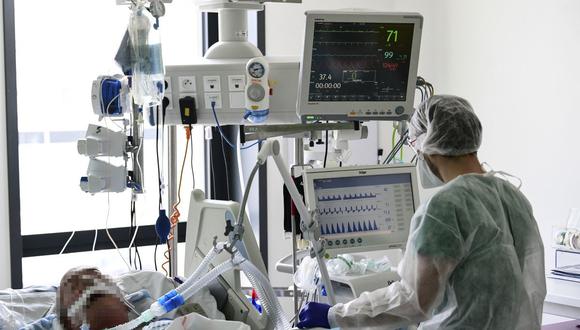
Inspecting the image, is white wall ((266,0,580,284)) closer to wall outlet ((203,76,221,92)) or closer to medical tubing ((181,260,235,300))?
wall outlet ((203,76,221,92))

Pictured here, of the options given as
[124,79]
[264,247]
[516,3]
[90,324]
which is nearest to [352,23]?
[124,79]

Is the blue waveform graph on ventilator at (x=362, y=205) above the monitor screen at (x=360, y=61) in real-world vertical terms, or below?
below

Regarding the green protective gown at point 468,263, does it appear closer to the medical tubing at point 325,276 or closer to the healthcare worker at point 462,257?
the healthcare worker at point 462,257

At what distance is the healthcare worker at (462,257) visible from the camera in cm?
208

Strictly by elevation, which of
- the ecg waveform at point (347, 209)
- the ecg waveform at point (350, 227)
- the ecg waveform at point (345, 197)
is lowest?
the ecg waveform at point (350, 227)

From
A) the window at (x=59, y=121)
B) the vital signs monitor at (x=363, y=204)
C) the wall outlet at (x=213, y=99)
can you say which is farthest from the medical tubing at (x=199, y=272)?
the window at (x=59, y=121)

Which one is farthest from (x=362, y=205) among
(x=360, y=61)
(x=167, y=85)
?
(x=167, y=85)

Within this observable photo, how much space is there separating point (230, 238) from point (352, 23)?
91 centimetres

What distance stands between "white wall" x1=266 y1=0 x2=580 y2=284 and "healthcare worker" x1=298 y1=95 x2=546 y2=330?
5.89ft

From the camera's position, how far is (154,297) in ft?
9.12

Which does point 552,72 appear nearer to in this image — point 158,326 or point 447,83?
point 447,83

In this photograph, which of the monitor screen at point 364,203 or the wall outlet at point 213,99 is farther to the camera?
the wall outlet at point 213,99

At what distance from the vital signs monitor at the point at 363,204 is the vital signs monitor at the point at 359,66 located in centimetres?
22

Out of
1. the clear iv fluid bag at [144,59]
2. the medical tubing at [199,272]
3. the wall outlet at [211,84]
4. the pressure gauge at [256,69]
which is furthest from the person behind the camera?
the wall outlet at [211,84]
